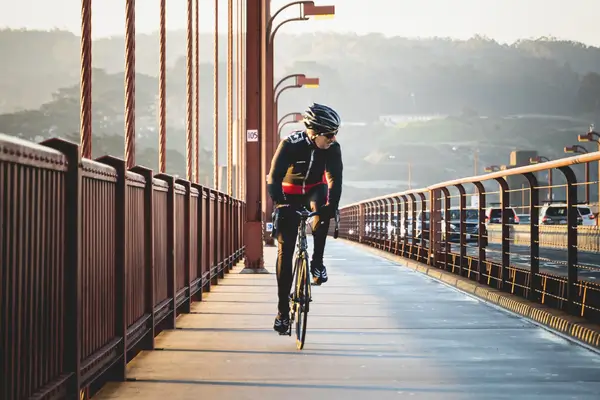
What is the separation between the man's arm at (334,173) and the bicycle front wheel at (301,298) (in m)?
0.50

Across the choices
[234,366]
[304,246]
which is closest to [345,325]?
[304,246]

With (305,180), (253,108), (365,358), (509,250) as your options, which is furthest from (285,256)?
(253,108)

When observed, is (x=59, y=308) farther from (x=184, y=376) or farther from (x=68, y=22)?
(x=68, y=22)

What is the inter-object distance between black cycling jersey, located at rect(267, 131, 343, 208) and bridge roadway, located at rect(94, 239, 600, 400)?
1154 millimetres

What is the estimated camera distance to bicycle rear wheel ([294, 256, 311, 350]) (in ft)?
25.1

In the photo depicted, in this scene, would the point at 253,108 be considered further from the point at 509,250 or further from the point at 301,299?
the point at 301,299

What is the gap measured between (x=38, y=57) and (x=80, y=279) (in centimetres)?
966

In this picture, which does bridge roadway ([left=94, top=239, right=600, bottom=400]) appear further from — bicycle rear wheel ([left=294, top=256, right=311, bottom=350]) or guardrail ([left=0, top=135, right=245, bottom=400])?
guardrail ([left=0, top=135, right=245, bottom=400])

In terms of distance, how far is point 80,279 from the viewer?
16.3ft

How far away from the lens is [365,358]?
7.19m

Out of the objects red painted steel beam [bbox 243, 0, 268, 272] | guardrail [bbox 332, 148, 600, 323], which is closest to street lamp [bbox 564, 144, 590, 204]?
guardrail [bbox 332, 148, 600, 323]

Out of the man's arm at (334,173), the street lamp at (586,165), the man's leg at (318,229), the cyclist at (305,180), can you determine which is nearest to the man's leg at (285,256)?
the cyclist at (305,180)

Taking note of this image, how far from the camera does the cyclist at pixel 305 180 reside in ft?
24.8

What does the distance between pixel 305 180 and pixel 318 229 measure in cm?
39
